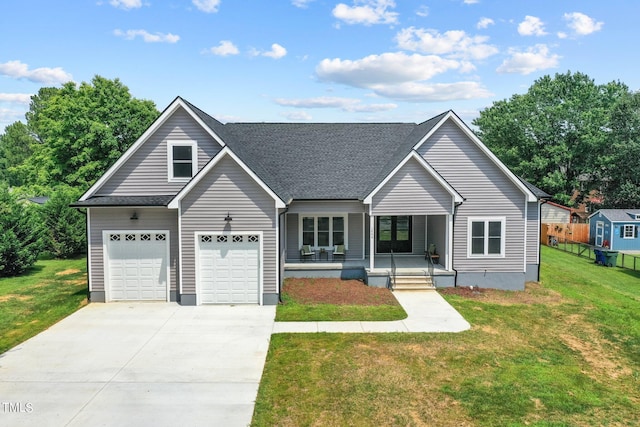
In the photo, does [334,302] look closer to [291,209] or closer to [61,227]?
[291,209]

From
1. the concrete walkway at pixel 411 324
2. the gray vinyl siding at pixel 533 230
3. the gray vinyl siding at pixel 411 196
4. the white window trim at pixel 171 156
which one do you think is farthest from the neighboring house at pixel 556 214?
the white window trim at pixel 171 156

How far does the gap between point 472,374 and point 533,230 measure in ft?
36.2

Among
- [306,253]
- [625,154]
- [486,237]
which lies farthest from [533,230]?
[625,154]

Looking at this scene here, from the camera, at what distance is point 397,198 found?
16.7 m

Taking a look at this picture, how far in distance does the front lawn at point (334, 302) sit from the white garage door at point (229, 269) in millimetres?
1435

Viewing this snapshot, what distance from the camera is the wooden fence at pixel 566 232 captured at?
35.2m

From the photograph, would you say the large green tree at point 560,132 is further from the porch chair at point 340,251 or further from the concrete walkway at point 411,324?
the concrete walkway at point 411,324

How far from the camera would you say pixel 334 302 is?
589 inches

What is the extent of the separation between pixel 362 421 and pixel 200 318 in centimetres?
753

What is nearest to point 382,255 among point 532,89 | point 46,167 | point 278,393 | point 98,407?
point 278,393

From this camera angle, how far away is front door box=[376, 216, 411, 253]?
2042 cm

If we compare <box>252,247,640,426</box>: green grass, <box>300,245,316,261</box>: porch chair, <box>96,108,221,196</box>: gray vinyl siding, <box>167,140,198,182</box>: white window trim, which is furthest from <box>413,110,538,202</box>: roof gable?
<box>167,140,198,182</box>: white window trim

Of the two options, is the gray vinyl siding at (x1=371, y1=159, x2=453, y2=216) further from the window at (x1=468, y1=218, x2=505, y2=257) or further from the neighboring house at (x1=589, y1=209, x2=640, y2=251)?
the neighboring house at (x1=589, y1=209, x2=640, y2=251)

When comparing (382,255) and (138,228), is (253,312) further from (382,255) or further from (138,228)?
(382,255)
